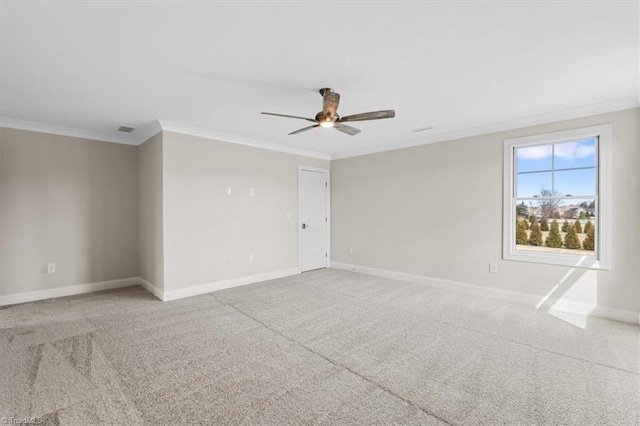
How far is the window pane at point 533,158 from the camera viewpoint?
3939 mm

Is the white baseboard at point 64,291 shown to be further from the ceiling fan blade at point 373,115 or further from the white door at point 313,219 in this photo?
the ceiling fan blade at point 373,115

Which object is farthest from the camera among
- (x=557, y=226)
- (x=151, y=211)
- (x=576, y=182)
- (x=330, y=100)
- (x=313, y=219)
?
(x=313, y=219)

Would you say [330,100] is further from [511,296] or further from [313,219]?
[511,296]

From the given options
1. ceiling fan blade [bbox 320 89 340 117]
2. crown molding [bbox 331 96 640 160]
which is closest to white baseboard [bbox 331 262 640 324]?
crown molding [bbox 331 96 640 160]

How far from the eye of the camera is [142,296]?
4.29 meters

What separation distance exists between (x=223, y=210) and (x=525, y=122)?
457 centimetres

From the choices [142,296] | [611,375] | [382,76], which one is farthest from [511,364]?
[142,296]

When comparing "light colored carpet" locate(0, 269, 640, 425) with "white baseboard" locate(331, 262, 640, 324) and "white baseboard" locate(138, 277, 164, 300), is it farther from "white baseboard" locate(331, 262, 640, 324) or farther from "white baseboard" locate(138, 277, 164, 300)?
"white baseboard" locate(138, 277, 164, 300)

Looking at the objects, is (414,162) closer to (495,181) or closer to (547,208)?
(495,181)

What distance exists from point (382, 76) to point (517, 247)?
318cm

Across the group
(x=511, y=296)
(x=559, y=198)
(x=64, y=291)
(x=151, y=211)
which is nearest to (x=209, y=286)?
(x=151, y=211)

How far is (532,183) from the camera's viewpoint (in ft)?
13.2

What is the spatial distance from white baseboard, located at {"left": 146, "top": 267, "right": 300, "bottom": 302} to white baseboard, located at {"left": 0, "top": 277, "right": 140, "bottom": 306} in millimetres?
317

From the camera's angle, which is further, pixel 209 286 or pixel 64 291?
pixel 209 286
